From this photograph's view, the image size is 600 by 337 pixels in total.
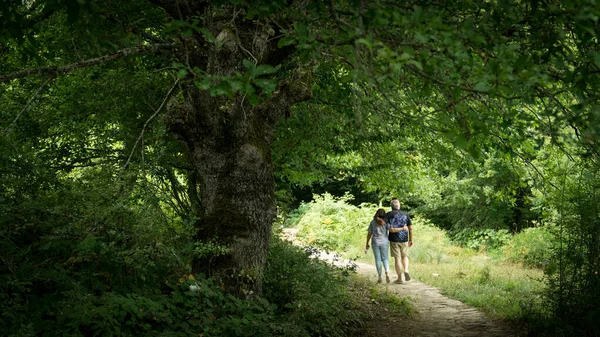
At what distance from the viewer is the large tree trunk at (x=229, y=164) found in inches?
257

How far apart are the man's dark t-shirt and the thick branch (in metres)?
7.28

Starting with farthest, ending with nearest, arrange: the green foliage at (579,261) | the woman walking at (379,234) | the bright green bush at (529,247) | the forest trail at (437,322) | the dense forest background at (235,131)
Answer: the bright green bush at (529,247) → the woman walking at (379,234) → the forest trail at (437,322) → the green foliage at (579,261) → the dense forest background at (235,131)

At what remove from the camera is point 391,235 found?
41.7 ft

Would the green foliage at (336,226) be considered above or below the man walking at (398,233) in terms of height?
above

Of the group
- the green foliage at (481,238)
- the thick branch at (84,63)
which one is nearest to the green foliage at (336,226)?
the green foliage at (481,238)

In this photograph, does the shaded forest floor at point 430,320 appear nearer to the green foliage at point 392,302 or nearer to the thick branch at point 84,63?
the green foliage at point 392,302

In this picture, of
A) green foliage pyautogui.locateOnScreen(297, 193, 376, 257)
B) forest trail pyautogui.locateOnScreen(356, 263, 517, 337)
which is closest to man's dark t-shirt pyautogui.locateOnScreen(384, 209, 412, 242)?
forest trail pyautogui.locateOnScreen(356, 263, 517, 337)

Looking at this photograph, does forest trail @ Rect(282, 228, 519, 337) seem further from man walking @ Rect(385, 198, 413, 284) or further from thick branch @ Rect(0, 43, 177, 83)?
thick branch @ Rect(0, 43, 177, 83)

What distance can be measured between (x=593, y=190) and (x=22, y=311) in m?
6.87

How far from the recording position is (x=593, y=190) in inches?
290

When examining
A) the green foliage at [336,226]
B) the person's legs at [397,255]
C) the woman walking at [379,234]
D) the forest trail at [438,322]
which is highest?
the green foliage at [336,226]

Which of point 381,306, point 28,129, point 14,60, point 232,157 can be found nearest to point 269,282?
point 232,157

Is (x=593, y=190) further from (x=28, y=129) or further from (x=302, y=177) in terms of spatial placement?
(x=28, y=129)

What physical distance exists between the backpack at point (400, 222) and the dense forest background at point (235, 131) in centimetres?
Answer: 215
